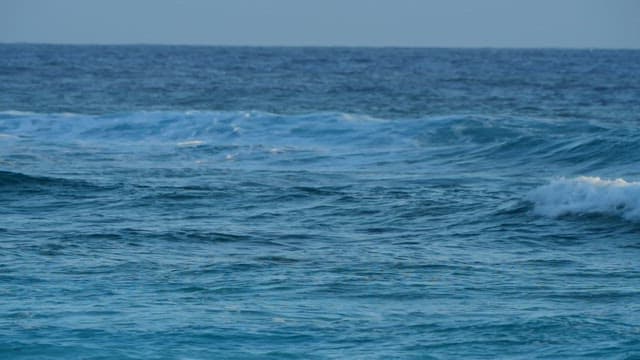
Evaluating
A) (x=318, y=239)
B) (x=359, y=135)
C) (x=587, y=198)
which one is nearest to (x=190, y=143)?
(x=359, y=135)

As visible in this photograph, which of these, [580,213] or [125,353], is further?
[580,213]

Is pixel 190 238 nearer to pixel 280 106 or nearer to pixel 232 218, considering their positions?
pixel 232 218

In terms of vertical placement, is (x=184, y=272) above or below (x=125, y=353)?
above

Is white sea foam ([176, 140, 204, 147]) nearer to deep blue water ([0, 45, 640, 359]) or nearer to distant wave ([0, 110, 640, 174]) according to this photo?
distant wave ([0, 110, 640, 174])

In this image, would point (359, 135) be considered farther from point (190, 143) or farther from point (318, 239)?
point (318, 239)

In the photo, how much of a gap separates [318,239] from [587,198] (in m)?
3.79

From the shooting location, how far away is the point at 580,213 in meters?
14.5

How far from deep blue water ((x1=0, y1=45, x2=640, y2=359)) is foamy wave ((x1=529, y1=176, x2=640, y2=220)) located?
0.03 m

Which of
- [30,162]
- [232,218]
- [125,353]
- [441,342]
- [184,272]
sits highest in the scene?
[30,162]

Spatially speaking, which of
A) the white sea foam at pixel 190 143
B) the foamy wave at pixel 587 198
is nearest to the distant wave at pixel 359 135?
the white sea foam at pixel 190 143

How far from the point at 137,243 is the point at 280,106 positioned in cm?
2600

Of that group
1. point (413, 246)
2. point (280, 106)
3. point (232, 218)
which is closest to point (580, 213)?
point (413, 246)

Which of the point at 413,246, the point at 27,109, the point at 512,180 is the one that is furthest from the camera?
the point at 27,109

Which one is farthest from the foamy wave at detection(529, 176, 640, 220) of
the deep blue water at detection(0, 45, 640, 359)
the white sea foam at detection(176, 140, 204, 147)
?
the white sea foam at detection(176, 140, 204, 147)
